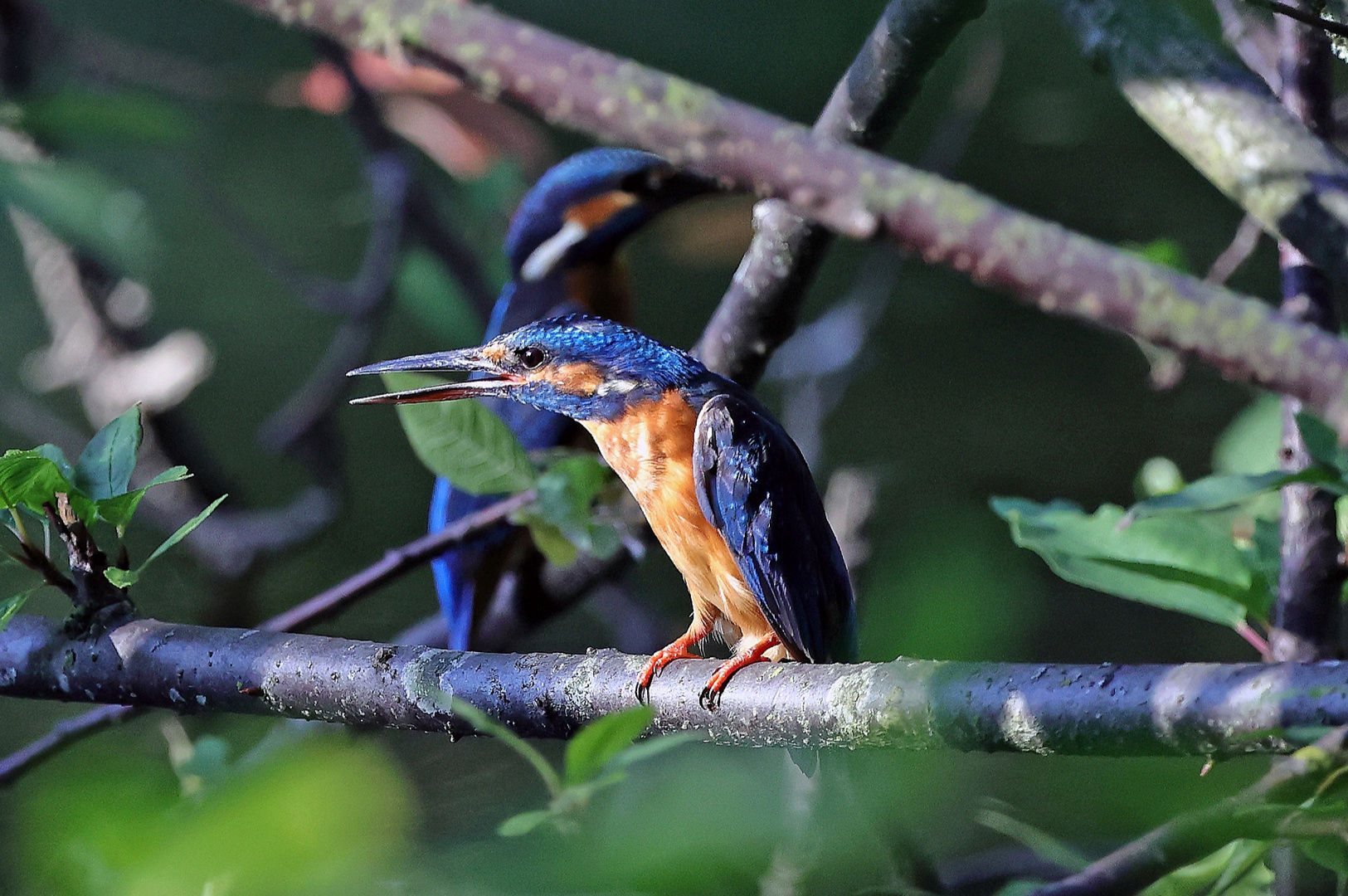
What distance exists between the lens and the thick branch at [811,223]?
2.36 ft

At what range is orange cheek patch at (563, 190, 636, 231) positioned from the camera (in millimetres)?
1925

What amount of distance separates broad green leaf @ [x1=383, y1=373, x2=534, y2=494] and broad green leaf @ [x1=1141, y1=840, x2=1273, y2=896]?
54 centimetres

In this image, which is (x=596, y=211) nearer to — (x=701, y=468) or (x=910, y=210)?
(x=701, y=468)

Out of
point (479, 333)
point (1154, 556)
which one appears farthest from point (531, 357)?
point (479, 333)

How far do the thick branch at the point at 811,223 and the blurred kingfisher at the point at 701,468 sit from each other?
82mm

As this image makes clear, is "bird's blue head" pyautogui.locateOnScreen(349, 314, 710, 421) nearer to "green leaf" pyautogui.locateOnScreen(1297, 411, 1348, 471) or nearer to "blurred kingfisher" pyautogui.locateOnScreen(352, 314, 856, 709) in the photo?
"blurred kingfisher" pyautogui.locateOnScreen(352, 314, 856, 709)

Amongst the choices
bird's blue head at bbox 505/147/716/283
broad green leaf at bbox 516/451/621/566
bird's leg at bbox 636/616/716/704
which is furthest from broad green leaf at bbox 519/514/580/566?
bird's blue head at bbox 505/147/716/283

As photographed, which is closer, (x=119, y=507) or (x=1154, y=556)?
(x=119, y=507)

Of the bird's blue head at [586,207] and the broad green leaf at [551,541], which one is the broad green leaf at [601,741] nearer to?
the broad green leaf at [551,541]

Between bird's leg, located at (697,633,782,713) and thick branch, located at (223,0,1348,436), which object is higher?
thick branch, located at (223,0,1348,436)

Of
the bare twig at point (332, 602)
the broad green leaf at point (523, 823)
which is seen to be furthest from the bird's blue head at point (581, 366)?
the broad green leaf at point (523, 823)

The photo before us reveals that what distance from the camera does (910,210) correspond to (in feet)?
1.37

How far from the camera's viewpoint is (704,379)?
1.11m

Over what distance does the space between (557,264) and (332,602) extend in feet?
3.57
